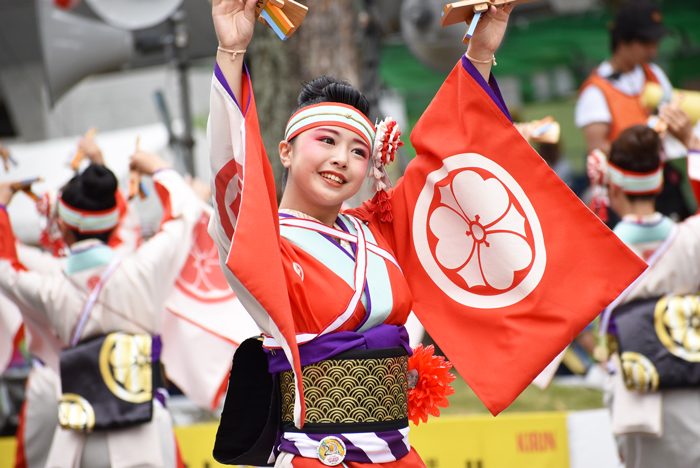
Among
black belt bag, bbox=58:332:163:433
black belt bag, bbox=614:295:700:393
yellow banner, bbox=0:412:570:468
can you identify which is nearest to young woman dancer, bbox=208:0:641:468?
black belt bag, bbox=614:295:700:393

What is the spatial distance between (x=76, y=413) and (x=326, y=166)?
184 cm

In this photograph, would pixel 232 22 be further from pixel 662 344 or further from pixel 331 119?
pixel 662 344

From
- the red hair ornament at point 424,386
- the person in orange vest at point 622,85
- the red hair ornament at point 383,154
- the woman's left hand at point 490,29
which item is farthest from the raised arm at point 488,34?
the person in orange vest at point 622,85

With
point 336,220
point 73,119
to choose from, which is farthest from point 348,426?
point 73,119

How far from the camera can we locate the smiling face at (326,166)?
2012mm

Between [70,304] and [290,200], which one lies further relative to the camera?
[70,304]

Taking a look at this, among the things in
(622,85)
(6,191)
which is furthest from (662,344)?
(6,191)

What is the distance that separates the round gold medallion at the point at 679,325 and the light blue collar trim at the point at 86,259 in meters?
2.37

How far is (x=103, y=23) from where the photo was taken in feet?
19.5

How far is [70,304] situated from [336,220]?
167 centimetres

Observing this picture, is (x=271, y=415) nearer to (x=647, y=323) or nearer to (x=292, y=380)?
(x=292, y=380)

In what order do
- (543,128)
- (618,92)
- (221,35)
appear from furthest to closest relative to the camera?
(618,92), (543,128), (221,35)

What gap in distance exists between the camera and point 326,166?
79.1 inches

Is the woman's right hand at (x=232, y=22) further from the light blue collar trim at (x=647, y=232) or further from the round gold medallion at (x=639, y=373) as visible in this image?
the round gold medallion at (x=639, y=373)
